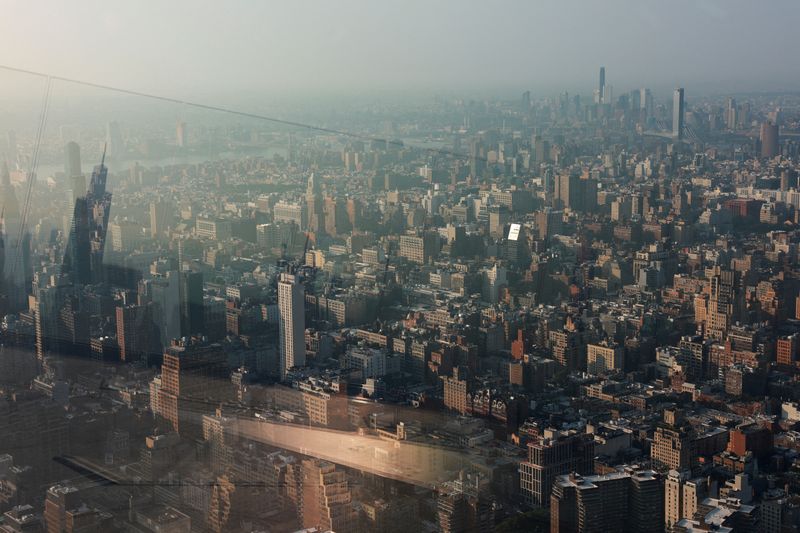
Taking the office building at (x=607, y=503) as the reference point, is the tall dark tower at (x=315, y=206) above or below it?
above

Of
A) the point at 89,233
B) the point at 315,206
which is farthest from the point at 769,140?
the point at 89,233

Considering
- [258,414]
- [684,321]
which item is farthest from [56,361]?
[684,321]

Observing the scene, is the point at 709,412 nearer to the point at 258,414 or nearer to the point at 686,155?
the point at 258,414

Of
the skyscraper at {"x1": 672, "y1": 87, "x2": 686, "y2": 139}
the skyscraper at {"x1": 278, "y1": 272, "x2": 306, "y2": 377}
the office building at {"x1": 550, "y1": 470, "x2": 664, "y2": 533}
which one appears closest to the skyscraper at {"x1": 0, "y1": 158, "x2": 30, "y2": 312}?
the skyscraper at {"x1": 278, "y1": 272, "x2": 306, "y2": 377}

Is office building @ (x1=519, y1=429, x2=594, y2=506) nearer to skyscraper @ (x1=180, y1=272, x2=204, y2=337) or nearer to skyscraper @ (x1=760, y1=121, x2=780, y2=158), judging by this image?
skyscraper @ (x1=180, y1=272, x2=204, y2=337)

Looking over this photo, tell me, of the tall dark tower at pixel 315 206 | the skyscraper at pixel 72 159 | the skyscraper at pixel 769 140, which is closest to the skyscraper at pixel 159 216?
the skyscraper at pixel 72 159

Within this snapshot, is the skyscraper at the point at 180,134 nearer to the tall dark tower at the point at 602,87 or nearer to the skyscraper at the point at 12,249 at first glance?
the skyscraper at the point at 12,249

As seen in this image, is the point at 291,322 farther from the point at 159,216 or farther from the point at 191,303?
the point at 159,216
